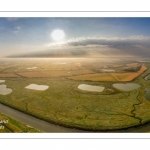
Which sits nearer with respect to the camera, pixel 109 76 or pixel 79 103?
pixel 79 103

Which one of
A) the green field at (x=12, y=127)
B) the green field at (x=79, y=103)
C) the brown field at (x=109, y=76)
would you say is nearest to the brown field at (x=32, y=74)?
the green field at (x=79, y=103)

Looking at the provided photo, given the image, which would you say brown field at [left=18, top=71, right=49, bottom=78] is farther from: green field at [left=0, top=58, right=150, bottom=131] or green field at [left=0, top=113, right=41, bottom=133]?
green field at [left=0, top=113, right=41, bottom=133]

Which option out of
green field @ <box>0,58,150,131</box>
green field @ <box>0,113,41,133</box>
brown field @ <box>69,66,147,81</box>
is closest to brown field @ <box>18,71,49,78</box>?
green field @ <box>0,58,150,131</box>

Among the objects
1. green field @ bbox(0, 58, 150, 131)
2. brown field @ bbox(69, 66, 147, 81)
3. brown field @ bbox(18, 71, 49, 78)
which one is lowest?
green field @ bbox(0, 58, 150, 131)

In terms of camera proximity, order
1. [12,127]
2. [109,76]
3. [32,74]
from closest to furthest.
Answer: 1. [12,127]
2. [109,76]
3. [32,74]

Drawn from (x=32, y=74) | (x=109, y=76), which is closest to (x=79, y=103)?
(x=109, y=76)

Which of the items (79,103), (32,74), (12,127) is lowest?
(12,127)

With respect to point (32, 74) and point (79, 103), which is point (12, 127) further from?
point (79, 103)
